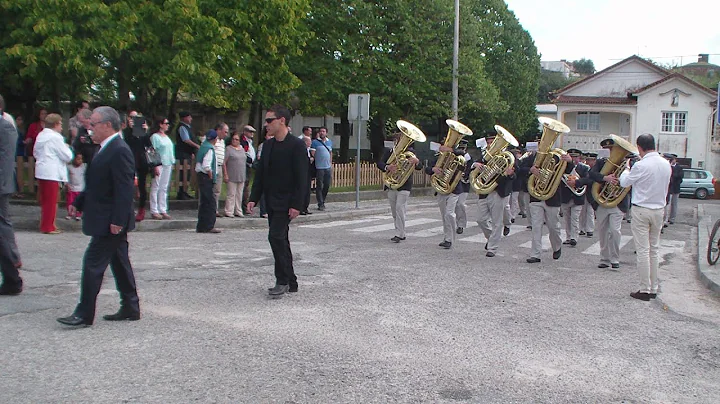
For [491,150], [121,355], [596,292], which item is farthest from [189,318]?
[491,150]

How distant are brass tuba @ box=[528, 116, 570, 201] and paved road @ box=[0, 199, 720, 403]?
127cm

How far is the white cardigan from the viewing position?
36.0 feet

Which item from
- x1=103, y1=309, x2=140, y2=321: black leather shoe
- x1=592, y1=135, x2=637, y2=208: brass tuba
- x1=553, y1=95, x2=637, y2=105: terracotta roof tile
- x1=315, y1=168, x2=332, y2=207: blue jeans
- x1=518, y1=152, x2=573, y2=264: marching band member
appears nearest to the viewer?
x1=103, y1=309, x2=140, y2=321: black leather shoe

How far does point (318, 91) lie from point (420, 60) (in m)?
4.39

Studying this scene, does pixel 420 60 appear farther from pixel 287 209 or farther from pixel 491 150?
pixel 287 209

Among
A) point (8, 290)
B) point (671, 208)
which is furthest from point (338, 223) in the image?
point (671, 208)

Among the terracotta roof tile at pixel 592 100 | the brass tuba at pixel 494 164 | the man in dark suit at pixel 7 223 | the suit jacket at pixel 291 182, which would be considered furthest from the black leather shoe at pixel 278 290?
the terracotta roof tile at pixel 592 100

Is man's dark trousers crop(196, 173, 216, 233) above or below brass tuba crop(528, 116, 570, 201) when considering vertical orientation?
below

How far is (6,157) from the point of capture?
300 inches

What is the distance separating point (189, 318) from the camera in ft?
21.8

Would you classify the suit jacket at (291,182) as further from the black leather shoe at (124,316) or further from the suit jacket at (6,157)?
the suit jacket at (6,157)

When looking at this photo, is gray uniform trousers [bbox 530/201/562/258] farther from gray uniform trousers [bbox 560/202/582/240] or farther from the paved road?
gray uniform trousers [bbox 560/202/582/240]

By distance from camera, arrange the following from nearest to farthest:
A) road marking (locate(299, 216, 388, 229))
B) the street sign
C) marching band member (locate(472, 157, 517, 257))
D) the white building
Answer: marching band member (locate(472, 157, 517, 257)) → road marking (locate(299, 216, 388, 229)) → the street sign → the white building

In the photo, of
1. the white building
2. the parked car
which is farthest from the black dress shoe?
the white building
